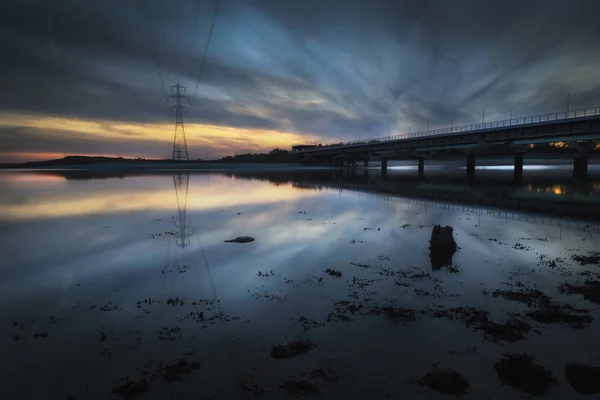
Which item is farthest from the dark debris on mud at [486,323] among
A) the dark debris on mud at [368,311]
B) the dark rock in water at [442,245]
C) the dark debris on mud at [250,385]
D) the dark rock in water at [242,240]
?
the dark rock in water at [242,240]

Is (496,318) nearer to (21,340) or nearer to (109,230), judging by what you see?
(21,340)

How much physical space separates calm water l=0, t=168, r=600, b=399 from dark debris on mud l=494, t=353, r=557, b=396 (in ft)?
0.64

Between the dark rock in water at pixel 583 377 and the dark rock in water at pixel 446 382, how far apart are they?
1902mm

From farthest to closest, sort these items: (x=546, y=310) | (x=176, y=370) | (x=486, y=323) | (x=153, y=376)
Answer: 1. (x=546, y=310)
2. (x=486, y=323)
3. (x=176, y=370)
4. (x=153, y=376)

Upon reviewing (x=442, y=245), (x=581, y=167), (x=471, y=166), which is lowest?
(x=442, y=245)

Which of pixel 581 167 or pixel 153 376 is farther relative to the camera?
pixel 581 167

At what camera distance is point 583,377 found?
6.32 metres

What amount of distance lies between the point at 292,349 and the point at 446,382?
306 cm

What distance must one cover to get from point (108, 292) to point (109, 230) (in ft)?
36.6

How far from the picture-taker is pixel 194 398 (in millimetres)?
5867

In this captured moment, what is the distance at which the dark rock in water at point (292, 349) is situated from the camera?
7.23 m

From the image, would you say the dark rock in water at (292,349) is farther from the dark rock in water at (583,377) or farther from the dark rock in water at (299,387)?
the dark rock in water at (583,377)

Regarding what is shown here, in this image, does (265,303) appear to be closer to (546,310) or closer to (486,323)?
(486,323)

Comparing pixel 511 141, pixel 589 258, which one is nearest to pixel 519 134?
pixel 511 141
